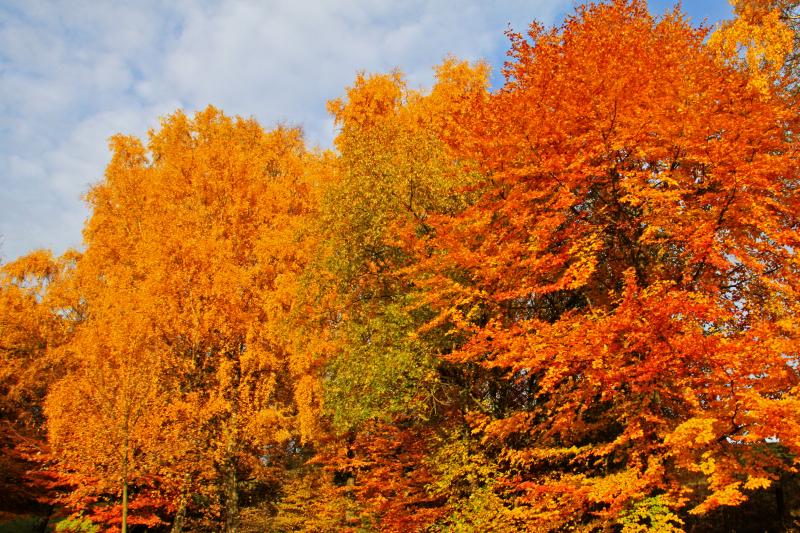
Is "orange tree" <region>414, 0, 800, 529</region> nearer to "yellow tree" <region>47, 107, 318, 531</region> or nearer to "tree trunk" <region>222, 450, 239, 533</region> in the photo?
"yellow tree" <region>47, 107, 318, 531</region>

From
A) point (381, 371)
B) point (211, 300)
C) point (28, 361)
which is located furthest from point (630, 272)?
point (28, 361)

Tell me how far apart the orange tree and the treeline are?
0.26 feet

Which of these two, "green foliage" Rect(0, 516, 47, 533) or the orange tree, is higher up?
the orange tree

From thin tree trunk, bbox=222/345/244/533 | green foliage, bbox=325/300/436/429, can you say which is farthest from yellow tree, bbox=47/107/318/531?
green foliage, bbox=325/300/436/429

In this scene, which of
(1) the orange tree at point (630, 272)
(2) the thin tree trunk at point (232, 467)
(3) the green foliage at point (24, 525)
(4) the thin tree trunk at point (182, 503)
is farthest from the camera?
(3) the green foliage at point (24, 525)

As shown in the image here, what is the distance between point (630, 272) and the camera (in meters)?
9.86

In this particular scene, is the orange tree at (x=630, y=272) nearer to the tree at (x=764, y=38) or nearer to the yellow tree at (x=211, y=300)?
the tree at (x=764, y=38)

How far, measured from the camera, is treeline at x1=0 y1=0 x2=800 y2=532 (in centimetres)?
950

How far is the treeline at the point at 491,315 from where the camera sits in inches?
374

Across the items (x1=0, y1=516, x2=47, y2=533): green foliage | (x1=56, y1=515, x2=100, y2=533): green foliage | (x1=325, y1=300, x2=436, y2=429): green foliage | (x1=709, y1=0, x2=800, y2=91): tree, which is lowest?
(x1=0, y1=516, x2=47, y2=533): green foliage

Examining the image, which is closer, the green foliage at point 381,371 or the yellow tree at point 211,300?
the green foliage at point 381,371

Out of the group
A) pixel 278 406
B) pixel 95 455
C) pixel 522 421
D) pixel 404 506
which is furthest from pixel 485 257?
pixel 95 455

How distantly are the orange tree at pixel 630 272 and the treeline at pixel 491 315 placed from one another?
79 millimetres

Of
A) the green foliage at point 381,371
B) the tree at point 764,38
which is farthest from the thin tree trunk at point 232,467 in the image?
the tree at point 764,38
